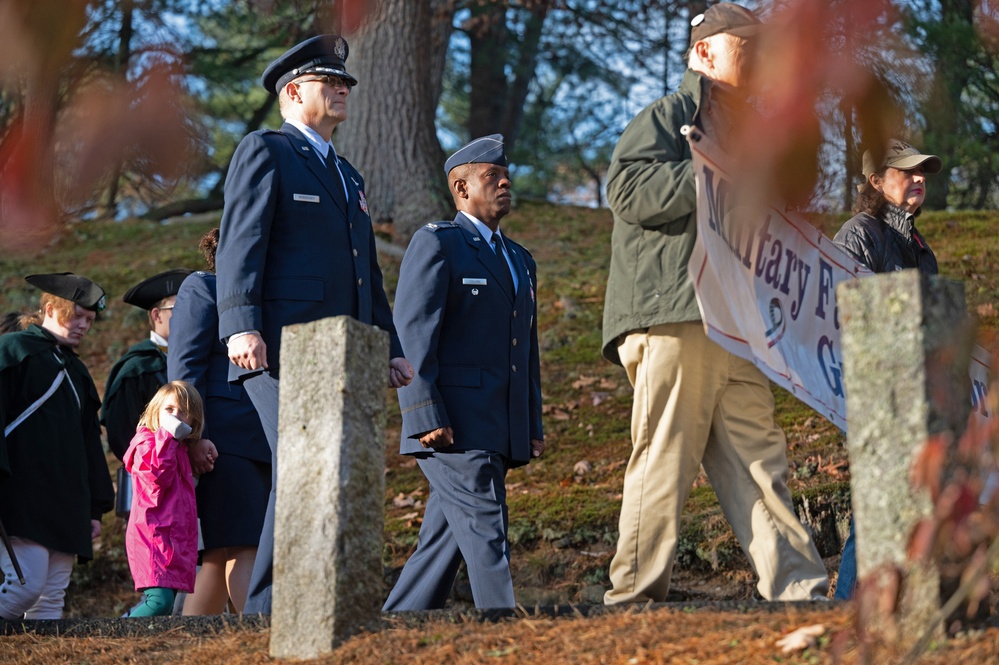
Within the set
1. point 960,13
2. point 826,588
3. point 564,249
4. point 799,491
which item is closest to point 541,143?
point 564,249

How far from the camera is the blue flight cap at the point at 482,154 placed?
19.8 feet

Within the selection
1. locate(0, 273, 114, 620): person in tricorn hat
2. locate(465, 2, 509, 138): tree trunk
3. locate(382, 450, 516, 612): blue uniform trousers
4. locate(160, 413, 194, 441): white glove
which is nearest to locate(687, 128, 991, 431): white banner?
locate(382, 450, 516, 612): blue uniform trousers

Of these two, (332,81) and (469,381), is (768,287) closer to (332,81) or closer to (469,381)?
(469,381)

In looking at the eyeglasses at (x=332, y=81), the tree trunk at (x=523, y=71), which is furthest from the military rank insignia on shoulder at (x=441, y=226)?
the tree trunk at (x=523, y=71)

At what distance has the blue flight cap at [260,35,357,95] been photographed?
557cm

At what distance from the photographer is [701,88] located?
5.02 metres

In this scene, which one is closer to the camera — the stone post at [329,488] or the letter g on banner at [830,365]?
the stone post at [329,488]

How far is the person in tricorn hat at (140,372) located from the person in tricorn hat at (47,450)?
0.19 metres

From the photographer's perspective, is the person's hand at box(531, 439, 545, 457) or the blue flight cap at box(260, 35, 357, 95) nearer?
the blue flight cap at box(260, 35, 357, 95)

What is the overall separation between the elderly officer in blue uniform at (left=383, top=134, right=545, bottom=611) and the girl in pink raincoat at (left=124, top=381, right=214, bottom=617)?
117cm

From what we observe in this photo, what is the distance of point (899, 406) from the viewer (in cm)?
352

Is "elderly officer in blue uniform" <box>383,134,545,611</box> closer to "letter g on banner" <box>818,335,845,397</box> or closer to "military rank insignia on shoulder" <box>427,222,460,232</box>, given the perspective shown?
"military rank insignia on shoulder" <box>427,222,460,232</box>

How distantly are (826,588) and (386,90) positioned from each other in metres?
10.2

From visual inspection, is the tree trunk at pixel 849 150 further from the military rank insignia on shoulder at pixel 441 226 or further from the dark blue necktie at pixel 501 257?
the military rank insignia on shoulder at pixel 441 226
